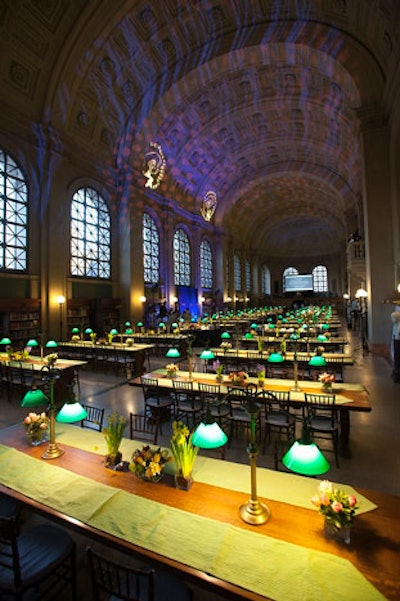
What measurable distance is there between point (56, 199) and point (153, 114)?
8516mm

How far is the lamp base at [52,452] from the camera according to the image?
3.24 meters

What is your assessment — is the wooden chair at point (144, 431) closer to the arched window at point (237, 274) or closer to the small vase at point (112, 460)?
the small vase at point (112, 460)

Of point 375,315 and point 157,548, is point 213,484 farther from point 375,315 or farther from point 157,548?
point 375,315

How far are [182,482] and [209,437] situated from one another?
0.88m

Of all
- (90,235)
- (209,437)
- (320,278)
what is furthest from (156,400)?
(320,278)

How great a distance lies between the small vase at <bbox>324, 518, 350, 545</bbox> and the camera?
80.0 inches

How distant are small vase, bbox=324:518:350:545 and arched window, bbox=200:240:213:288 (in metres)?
27.9

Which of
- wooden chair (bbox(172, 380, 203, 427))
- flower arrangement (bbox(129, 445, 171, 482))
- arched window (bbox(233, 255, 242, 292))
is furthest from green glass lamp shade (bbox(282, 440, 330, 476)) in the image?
arched window (bbox(233, 255, 242, 292))

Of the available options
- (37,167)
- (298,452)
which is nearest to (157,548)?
(298,452)

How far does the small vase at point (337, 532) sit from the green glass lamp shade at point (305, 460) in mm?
479

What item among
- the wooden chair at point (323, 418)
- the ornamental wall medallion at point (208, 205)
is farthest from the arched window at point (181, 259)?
the wooden chair at point (323, 418)

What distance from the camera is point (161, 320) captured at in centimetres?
2155

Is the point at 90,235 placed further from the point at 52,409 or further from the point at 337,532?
the point at 337,532

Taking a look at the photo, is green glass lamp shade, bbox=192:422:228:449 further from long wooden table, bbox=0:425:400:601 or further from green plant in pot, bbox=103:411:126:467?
green plant in pot, bbox=103:411:126:467
